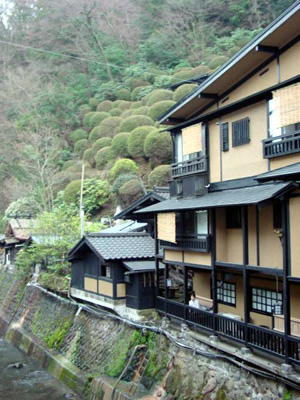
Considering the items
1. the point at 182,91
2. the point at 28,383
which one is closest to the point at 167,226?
the point at 28,383

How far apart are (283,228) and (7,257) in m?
36.0

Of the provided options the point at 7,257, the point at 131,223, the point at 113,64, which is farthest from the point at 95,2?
the point at 131,223

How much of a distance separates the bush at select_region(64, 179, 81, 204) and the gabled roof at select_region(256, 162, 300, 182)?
1026 inches

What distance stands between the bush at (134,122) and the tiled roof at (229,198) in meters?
21.9

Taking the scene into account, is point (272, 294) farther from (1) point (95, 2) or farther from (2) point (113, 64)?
(1) point (95, 2)

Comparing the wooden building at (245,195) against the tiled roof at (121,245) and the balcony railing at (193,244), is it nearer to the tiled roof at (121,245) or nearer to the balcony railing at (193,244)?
the balcony railing at (193,244)

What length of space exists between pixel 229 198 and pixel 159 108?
87.0 ft

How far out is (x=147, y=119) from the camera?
1531 inches

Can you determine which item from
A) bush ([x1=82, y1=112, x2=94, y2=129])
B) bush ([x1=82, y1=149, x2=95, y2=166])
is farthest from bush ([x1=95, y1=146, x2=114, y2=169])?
bush ([x1=82, y1=112, x2=94, y2=129])

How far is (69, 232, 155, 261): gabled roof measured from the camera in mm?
19300

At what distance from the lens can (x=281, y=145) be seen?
13.2 m

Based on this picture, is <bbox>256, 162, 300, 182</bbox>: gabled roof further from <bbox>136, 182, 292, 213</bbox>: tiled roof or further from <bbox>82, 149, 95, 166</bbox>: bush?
<bbox>82, 149, 95, 166</bbox>: bush

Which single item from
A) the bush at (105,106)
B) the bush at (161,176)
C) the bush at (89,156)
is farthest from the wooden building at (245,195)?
the bush at (105,106)

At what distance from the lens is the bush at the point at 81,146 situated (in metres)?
46.3
